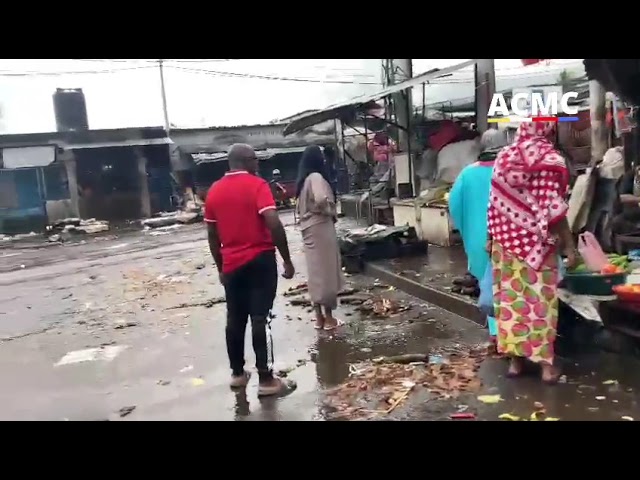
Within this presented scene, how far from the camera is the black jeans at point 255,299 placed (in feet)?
16.2

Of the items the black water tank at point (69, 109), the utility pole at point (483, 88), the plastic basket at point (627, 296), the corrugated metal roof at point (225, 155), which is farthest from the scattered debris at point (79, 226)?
the plastic basket at point (627, 296)

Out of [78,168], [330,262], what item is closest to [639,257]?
[330,262]

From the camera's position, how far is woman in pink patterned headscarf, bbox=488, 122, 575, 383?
437cm

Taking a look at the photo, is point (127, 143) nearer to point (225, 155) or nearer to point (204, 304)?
point (225, 155)

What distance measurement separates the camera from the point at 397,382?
487 cm

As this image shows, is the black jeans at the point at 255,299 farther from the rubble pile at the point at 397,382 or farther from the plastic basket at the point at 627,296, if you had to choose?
the plastic basket at the point at 627,296

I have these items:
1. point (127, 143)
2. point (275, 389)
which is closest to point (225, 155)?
point (127, 143)

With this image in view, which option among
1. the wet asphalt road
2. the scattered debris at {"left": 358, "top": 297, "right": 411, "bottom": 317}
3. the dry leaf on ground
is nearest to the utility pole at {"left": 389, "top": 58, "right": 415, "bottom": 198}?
the wet asphalt road

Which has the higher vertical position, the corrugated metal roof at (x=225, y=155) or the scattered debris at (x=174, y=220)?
the corrugated metal roof at (x=225, y=155)

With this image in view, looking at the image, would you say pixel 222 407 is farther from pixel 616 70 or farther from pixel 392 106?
pixel 392 106

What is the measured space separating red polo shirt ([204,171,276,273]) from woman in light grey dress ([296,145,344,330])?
1.48 metres

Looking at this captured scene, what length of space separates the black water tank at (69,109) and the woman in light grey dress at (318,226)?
28531 millimetres

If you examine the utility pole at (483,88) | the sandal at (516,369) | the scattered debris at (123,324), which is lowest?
the scattered debris at (123,324)

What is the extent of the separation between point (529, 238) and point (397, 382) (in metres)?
1.44
